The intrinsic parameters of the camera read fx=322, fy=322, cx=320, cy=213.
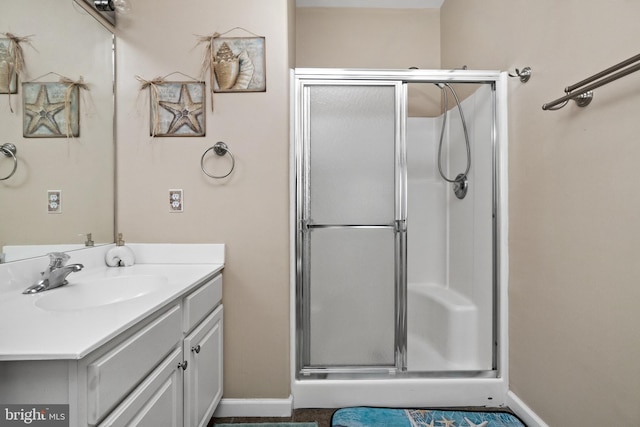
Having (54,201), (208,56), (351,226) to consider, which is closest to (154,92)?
(208,56)

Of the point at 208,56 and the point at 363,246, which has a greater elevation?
the point at 208,56

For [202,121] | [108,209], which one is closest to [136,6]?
[202,121]

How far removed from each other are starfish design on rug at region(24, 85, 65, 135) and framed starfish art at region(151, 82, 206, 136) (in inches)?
17.1

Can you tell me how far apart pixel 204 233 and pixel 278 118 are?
764 mm

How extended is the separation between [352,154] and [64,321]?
4.83 ft

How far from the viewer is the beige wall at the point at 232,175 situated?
179 centimetres

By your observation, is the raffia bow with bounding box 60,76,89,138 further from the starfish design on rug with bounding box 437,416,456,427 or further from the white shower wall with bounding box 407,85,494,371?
the starfish design on rug with bounding box 437,416,456,427

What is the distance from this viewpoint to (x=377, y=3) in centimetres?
270

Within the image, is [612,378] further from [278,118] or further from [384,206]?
[278,118]

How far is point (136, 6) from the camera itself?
1.79 meters

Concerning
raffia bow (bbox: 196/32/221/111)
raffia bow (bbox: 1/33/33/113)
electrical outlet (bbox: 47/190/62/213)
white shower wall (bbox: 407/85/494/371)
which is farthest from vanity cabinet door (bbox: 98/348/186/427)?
raffia bow (bbox: 196/32/221/111)

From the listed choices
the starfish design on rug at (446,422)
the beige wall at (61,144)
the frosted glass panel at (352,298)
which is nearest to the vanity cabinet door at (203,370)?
the frosted glass panel at (352,298)

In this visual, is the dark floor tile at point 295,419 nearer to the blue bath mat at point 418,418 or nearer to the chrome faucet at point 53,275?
the blue bath mat at point 418,418

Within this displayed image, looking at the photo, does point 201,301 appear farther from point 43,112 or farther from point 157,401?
point 43,112
